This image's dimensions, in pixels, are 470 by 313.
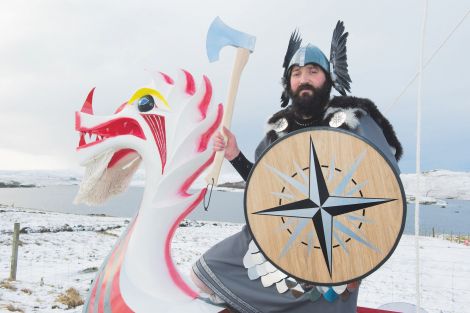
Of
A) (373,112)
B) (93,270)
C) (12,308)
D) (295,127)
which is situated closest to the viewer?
(373,112)

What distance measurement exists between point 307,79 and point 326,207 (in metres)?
0.64

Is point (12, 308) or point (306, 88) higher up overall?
point (306, 88)

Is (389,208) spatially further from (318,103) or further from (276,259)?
(318,103)

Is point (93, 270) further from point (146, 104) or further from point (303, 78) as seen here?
point (303, 78)

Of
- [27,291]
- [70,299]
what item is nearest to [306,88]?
[70,299]

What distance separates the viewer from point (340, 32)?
1.83 metres

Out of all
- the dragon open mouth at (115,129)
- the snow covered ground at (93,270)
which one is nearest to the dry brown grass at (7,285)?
the snow covered ground at (93,270)

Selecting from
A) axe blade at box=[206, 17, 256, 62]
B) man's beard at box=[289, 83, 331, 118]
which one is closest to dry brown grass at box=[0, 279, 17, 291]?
axe blade at box=[206, 17, 256, 62]

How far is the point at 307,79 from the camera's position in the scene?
1.68 metres

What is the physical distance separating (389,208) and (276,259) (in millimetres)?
432

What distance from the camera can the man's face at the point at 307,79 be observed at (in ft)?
5.49

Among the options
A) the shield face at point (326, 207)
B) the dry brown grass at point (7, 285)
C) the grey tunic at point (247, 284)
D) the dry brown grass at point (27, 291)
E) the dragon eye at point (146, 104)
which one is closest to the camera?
the shield face at point (326, 207)

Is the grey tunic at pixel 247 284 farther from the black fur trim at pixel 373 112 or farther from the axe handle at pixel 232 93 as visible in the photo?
the axe handle at pixel 232 93

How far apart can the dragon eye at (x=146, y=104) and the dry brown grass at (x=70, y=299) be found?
328 centimetres
